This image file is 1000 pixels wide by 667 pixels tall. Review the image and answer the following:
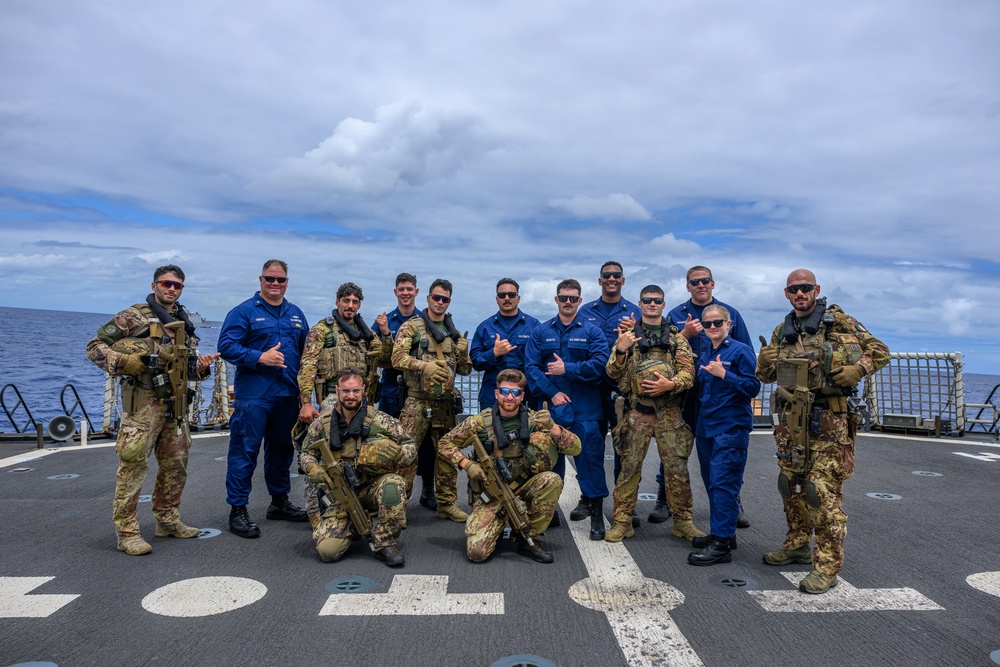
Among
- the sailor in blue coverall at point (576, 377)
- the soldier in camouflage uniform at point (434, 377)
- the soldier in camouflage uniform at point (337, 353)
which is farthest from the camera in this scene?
the soldier in camouflage uniform at point (434, 377)

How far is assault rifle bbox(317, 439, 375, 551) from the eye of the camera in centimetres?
501

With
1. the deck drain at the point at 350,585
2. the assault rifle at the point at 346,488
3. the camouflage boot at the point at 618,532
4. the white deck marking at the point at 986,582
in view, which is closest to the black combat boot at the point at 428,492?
the assault rifle at the point at 346,488

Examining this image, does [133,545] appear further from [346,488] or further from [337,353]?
[337,353]

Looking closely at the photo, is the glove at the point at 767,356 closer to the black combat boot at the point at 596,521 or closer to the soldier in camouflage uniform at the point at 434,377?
the black combat boot at the point at 596,521

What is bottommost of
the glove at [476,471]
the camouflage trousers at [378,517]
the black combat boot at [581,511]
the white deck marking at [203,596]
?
the white deck marking at [203,596]

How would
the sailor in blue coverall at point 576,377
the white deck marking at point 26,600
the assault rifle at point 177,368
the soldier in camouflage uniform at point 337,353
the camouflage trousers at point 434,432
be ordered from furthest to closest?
the camouflage trousers at point 434,432 < the soldier in camouflage uniform at point 337,353 < the sailor in blue coverall at point 576,377 < the assault rifle at point 177,368 < the white deck marking at point 26,600

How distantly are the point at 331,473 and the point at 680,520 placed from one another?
2.89 metres

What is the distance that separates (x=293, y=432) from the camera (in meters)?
5.82

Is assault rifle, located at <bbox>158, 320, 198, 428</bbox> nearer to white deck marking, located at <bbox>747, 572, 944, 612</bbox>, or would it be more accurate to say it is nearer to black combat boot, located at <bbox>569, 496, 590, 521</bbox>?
black combat boot, located at <bbox>569, 496, 590, 521</bbox>

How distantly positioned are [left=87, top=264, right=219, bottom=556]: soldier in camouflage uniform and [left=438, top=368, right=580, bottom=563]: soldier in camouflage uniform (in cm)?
226

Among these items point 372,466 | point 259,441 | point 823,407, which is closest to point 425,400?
point 372,466

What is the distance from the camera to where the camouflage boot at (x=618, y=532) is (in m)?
5.39

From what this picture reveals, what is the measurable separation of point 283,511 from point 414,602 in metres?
2.57

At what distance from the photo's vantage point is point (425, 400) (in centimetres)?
607
